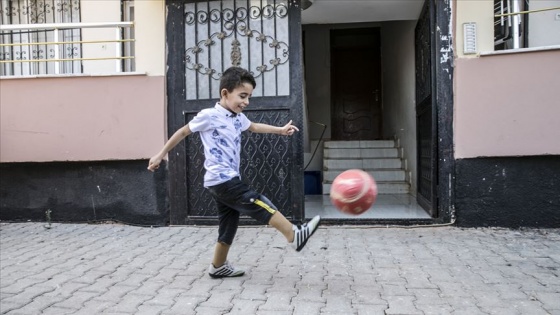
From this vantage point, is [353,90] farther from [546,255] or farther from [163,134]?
[546,255]

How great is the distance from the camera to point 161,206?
19.5 feet

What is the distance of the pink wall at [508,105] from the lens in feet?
16.5

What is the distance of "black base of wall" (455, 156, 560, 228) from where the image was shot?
5.18m

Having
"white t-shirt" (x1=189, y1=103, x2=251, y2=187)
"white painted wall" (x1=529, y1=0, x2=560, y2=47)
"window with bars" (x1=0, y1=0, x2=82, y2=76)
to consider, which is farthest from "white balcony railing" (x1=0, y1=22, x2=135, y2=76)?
"white painted wall" (x1=529, y1=0, x2=560, y2=47)

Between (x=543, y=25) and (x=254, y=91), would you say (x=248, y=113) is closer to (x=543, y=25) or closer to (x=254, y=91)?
(x=254, y=91)

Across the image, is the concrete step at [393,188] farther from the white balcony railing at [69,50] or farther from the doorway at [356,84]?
the white balcony railing at [69,50]

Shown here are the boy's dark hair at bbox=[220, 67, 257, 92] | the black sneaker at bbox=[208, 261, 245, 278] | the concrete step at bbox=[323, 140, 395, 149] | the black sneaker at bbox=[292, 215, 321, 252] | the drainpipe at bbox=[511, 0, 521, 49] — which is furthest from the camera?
the concrete step at bbox=[323, 140, 395, 149]

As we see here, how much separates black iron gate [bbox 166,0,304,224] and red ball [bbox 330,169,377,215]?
2.33m

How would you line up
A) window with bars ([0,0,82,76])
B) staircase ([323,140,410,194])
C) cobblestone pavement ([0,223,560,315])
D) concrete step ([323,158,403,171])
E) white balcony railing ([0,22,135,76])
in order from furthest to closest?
concrete step ([323,158,403,171]) < staircase ([323,140,410,194]) < window with bars ([0,0,82,76]) < white balcony railing ([0,22,135,76]) < cobblestone pavement ([0,223,560,315])

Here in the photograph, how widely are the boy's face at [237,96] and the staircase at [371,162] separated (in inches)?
211

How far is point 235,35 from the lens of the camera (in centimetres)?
579

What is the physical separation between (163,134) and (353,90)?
7284 millimetres

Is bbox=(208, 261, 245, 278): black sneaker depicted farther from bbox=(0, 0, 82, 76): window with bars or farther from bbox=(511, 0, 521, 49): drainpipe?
bbox=(0, 0, 82, 76): window with bars

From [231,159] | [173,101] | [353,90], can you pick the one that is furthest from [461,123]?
[353,90]
